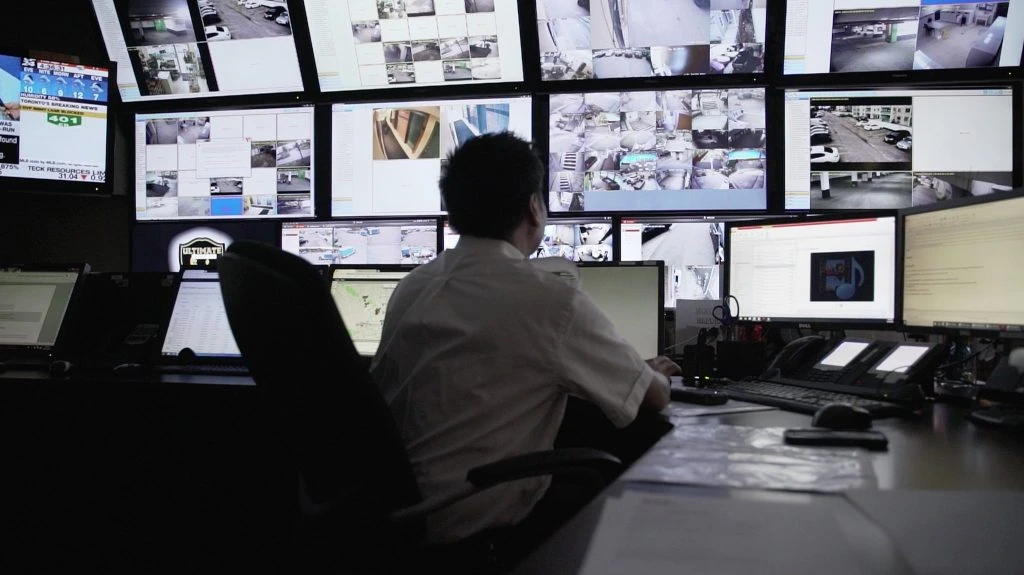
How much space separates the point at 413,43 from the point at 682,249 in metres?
1.26

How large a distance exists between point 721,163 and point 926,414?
1397 millimetres

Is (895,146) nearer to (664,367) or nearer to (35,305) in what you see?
(664,367)

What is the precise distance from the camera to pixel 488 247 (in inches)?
Answer: 51.3

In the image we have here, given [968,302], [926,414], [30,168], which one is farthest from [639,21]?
[30,168]

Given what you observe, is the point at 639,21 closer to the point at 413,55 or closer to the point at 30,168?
the point at 413,55

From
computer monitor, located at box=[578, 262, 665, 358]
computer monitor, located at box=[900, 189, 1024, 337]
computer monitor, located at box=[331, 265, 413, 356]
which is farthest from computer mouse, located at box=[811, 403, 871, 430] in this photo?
computer monitor, located at box=[331, 265, 413, 356]

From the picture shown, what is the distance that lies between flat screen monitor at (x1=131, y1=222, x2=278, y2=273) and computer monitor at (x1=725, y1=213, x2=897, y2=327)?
1.75m

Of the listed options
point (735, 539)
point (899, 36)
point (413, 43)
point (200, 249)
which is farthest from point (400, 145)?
point (735, 539)

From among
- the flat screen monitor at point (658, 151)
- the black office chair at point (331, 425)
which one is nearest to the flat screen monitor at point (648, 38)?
the flat screen monitor at point (658, 151)

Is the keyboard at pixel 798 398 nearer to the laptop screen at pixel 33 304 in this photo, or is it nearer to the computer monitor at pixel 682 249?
the computer monitor at pixel 682 249

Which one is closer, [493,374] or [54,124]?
[493,374]

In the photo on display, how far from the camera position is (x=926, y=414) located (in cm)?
143

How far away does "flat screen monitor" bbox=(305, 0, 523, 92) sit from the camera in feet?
9.31

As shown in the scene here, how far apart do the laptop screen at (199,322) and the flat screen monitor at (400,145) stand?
2.02 ft
